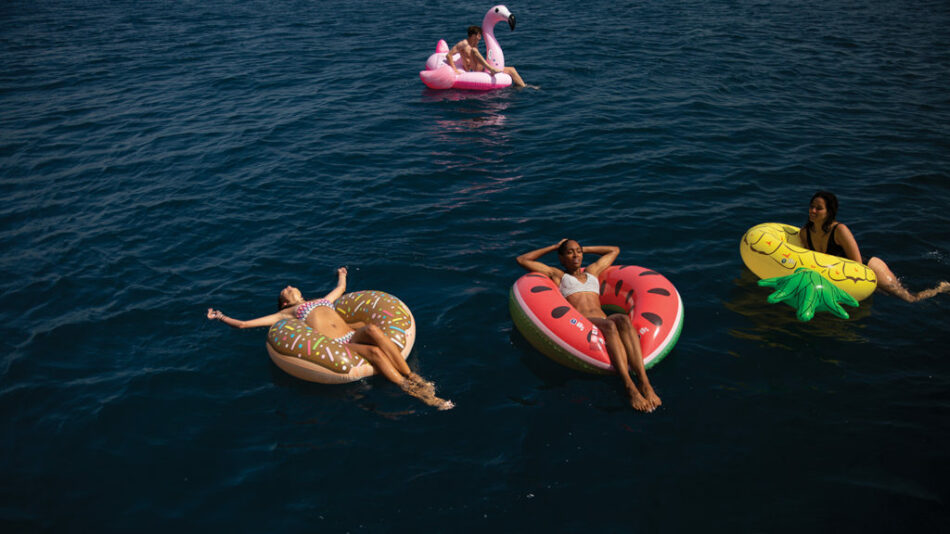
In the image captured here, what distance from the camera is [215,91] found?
16.0 meters

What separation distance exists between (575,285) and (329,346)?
2.76 m

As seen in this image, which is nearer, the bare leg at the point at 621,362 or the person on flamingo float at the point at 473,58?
the bare leg at the point at 621,362

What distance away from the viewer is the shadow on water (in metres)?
6.79

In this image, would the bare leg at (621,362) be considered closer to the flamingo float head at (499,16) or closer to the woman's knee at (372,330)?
the woman's knee at (372,330)

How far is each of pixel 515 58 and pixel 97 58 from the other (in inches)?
509

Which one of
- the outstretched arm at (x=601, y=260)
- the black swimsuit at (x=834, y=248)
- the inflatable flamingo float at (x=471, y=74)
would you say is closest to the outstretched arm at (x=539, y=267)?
the outstretched arm at (x=601, y=260)

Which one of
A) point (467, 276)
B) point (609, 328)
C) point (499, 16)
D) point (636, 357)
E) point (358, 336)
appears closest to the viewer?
point (636, 357)

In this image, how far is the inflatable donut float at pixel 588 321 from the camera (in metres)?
6.11

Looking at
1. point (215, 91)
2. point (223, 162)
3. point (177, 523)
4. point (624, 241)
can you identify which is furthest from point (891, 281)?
point (215, 91)

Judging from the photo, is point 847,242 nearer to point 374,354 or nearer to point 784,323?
point 784,323

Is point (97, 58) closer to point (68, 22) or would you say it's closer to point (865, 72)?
point (68, 22)

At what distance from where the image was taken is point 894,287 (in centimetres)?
727

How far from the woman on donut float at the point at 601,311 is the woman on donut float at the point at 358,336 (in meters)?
1.71

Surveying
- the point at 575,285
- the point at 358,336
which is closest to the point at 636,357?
the point at 575,285
